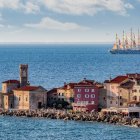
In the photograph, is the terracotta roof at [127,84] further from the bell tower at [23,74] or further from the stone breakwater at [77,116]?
the bell tower at [23,74]

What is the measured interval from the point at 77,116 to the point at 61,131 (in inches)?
286

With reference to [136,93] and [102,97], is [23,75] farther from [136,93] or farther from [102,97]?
[136,93]

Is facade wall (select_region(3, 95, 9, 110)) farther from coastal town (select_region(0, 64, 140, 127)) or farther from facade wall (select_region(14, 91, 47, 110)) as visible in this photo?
facade wall (select_region(14, 91, 47, 110))

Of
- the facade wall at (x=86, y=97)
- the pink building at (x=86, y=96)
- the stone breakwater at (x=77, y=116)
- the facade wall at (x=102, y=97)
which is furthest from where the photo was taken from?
the facade wall at (x=102, y=97)

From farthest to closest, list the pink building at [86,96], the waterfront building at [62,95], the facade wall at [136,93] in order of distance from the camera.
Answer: the waterfront building at [62,95], the pink building at [86,96], the facade wall at [136,93]

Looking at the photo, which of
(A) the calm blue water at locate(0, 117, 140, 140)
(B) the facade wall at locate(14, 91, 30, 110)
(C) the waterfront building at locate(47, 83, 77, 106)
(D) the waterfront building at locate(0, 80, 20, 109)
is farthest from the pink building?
(D) the waterfront building at locate(0, 80, 20, 109)

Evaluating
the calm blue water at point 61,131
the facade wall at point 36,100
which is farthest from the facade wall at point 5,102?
the calm blue water at point 61,131

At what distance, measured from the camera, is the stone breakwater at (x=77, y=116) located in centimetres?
7475

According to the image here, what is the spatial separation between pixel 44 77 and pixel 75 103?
177 feet

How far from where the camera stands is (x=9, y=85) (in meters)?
88.9

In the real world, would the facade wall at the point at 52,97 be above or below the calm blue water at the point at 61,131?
above

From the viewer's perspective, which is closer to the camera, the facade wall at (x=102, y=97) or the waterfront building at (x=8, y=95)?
the facade wall at (x=102, y=97)

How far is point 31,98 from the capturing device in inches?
3376

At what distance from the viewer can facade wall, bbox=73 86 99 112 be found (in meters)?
83.6
